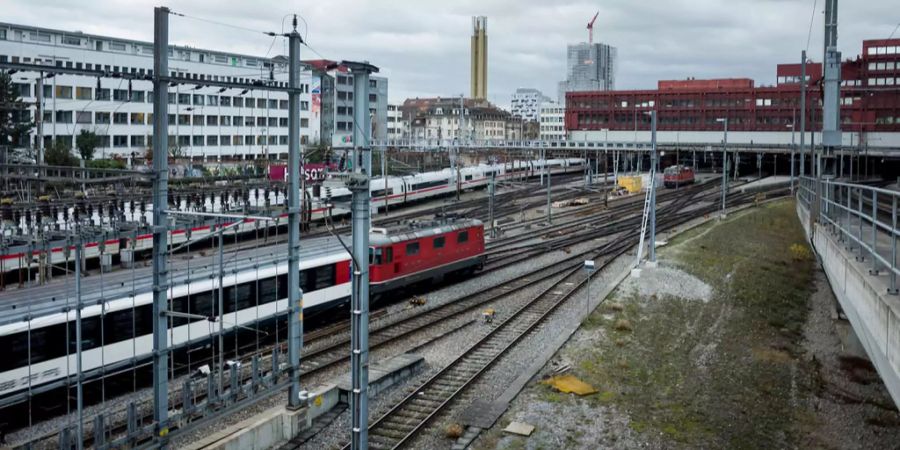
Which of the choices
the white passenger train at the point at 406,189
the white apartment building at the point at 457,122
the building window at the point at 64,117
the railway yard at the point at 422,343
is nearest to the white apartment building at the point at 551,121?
the white apartment building at the point at 457,122

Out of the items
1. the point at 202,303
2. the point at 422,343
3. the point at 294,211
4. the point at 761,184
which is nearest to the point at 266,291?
the point at 202,303

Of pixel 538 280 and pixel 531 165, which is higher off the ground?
pixel 531 165

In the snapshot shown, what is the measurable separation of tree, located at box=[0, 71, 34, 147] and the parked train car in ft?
9.11

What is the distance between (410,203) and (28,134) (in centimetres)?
3558

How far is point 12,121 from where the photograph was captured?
45.4 feet

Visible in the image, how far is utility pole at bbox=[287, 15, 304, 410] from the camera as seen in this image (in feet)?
43.2

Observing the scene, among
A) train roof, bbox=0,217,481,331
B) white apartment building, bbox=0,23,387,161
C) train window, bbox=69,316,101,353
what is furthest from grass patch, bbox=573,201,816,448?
train window, bbox=69,316,101,353

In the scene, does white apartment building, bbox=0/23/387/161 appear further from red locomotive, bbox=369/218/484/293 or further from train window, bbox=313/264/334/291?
red locomotive, bbox=369/218/484/293

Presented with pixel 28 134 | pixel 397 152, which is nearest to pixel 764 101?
pixel 397 152

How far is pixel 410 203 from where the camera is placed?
4975 cm

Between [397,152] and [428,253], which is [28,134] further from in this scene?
[397,152]

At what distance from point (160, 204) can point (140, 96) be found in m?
13.8

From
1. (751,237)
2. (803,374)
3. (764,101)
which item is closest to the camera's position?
(803,374)

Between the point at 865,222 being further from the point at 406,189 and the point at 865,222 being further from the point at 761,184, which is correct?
the point at 761,184
